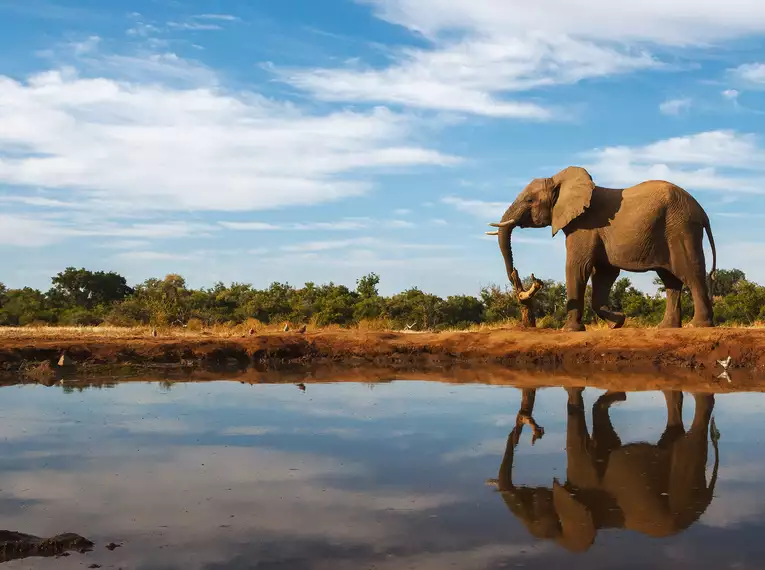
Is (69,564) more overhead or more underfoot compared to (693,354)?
more underfoot

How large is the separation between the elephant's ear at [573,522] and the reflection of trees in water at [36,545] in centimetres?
304

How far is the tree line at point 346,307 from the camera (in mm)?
31422

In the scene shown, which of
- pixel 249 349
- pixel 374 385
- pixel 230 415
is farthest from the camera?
pixel 249 349

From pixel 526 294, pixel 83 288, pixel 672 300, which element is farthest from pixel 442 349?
pixel 83 288

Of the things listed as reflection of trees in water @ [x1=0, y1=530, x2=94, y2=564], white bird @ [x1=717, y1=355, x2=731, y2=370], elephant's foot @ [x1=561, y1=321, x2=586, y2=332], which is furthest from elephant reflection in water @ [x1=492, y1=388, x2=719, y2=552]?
elephant's foot @ [x1=561, y1=321, x2=586, y2=332]

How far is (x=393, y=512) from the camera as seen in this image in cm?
602

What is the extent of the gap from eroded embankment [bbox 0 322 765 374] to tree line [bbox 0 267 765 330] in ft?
21.6

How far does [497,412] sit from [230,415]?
355 cm

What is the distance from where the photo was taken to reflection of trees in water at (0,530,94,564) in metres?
5.01

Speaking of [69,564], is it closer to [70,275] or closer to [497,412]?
[497,412]

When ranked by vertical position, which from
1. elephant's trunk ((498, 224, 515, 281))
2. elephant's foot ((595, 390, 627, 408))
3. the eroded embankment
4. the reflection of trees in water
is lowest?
the reflection of trees in water

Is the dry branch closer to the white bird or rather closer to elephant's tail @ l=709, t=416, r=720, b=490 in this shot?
the white bird

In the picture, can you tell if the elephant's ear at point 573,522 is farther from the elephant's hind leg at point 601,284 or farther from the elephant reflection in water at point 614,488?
the elephant's hind leg at point 601,284

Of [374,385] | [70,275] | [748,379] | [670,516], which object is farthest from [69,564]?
[70,275]
